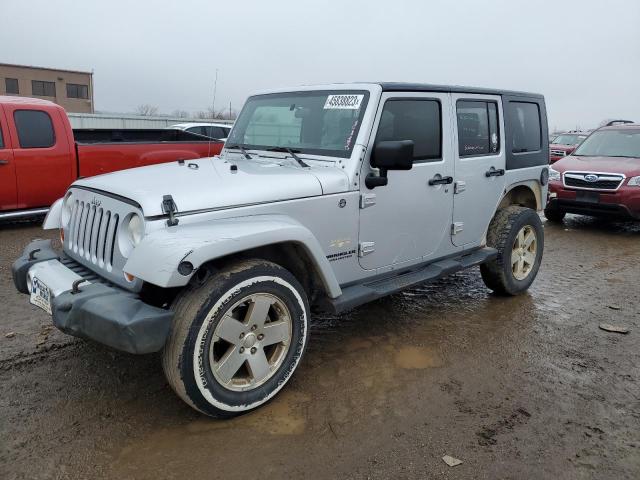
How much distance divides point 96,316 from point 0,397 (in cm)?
115

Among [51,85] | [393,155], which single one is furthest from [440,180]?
[51,85]

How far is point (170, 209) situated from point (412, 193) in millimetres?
1881

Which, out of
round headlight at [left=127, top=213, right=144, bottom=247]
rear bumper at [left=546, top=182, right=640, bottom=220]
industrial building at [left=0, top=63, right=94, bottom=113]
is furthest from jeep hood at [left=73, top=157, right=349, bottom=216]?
industrial building at [left=0, top=63, right=94, bottom=113]

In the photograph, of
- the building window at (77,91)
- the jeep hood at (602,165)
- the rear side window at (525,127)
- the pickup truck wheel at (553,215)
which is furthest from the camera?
the building window at (77,91)

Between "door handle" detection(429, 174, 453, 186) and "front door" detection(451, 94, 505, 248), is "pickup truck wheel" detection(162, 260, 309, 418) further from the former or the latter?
"front door" detection(451, 94, 505, 248)

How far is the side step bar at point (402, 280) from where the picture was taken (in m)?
3.47

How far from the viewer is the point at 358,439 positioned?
9.41ft

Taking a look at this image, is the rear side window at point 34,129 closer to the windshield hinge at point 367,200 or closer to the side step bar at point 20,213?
the side step bar at point 20,213

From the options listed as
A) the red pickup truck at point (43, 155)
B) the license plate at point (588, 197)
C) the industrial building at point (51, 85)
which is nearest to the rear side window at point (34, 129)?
the red pickup truck at point (43, 155)

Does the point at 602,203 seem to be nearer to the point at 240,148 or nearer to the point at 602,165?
the point at 602,165

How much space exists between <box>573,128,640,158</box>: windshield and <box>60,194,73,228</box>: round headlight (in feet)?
30.1

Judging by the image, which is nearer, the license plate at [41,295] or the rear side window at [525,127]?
the license plate at [41,295]

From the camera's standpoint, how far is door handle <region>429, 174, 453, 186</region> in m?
4.09

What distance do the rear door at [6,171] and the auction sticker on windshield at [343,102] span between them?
5.45 metres
